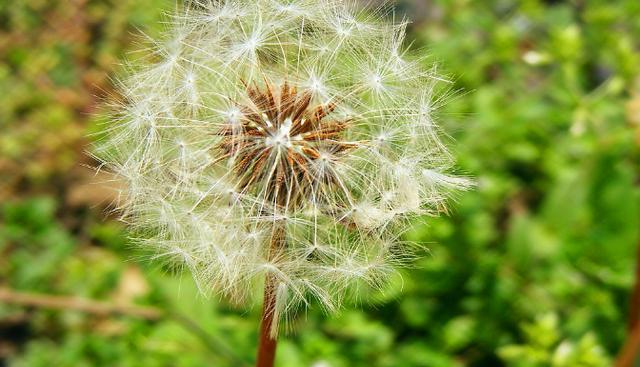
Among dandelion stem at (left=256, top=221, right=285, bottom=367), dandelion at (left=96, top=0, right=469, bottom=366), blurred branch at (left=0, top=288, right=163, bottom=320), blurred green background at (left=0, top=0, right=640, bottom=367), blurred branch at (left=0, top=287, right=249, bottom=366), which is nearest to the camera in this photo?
dandelion stem at (left=256, top=221, right=285, bottom=367)

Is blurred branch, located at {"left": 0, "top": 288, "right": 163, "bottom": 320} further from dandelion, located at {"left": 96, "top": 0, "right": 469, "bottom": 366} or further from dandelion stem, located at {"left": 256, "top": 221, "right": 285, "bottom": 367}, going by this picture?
dandelion stem, located at {"left": 256, "top": 221, "right": 285, "bottom": 367}

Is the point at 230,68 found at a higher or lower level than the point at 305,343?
higher

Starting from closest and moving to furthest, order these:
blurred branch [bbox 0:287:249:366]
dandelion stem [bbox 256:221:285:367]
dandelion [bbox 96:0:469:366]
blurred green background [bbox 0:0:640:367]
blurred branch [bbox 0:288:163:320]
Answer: dandelion stem [bbox 256:221:285:367] → dandelion [bbox 96:0:469:366] → blurred branch [bbox 0:287:249:366] → blurred green background [bbox 0:0:640:367] → blurred branch [bbox 0:288:163:320]

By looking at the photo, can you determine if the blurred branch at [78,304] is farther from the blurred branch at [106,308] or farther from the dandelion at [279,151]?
the dandelion at [279,151]

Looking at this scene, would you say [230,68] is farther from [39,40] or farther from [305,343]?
[39,40]

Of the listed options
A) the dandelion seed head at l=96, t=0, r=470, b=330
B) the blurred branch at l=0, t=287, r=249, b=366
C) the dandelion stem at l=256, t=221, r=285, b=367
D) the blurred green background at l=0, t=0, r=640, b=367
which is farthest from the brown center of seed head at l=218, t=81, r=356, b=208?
the blurred branch at l=0, t=287, r=249, b=366

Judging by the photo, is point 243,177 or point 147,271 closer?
point 243,177

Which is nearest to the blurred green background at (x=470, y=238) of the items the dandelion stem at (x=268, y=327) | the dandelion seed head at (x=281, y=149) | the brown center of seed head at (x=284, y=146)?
the dandelion seed head at (x=281, y=149)

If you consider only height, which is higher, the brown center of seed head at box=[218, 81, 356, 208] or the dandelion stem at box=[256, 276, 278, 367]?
the brown center of seed head at box=[218, 81, 356, 208]

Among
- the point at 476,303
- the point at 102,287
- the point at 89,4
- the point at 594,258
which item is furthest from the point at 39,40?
the point at 594,258

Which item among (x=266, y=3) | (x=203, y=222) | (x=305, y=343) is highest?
(x=266, y=3)
